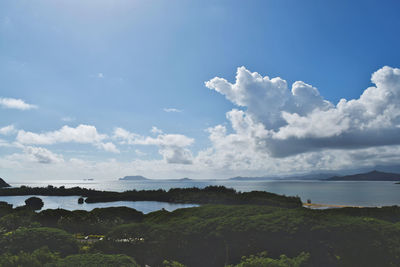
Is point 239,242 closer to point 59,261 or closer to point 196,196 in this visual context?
point 59,261

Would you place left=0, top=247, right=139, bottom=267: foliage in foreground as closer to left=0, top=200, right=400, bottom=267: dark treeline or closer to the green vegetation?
the green vegetation

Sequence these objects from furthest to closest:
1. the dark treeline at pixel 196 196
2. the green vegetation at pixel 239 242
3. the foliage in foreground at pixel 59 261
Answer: the dark treeline at pixel 196 196, the green vegetation at pixel 239 242, the foliage in foreground at pixel 59 261

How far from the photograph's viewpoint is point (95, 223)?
24.2 metres

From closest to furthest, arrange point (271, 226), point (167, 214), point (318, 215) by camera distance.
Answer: point (271, 226) → point (318, 215) → point (167, 214)

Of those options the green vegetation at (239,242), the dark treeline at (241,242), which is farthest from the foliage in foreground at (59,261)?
the dark treeline at (241,242)

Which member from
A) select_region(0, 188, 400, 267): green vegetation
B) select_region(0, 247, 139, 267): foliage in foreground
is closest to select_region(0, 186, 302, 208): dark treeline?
select_region(0, 188, 400, 267): green vegetation

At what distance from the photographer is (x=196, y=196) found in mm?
71438

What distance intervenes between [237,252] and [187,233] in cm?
285

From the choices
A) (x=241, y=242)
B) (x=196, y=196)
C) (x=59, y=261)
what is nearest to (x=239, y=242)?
(x=241, y=242)

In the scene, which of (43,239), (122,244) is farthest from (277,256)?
(43,239)

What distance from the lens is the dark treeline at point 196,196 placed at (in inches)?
1934

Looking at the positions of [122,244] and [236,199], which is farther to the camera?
[236,199]

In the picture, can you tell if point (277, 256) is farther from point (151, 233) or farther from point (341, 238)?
point (151, 233)

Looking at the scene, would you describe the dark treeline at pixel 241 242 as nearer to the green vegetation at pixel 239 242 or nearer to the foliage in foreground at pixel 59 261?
the green vegetation at pixel 239 242
